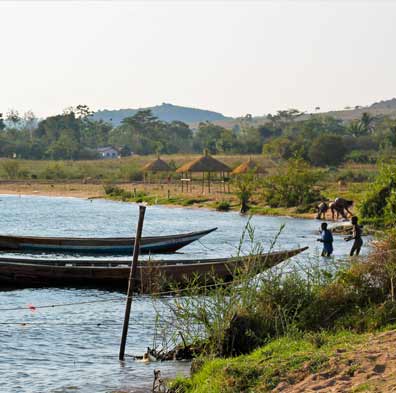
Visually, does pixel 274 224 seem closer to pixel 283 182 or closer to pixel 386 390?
pixel 283 182

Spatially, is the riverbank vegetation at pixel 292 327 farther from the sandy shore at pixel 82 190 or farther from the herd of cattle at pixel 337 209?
the sandy shore at pixel 82 190

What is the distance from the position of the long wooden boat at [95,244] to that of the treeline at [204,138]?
4812 cm

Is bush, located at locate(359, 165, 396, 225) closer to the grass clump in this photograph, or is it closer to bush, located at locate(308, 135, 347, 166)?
the grass clump

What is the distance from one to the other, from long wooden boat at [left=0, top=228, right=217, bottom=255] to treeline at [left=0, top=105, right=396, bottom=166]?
48.1 meters

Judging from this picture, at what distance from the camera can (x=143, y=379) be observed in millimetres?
12719

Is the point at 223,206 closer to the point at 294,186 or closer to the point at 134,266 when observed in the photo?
the point at 294,186

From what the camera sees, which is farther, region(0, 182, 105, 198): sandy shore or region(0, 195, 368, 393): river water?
region(0, 182, 105, 198): sandy shore

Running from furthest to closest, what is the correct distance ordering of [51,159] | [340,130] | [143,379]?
1. [340,130]
2. [51,159]
3. [143,379]

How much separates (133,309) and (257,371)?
9.14m

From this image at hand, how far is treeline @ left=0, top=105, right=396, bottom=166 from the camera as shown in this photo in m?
81.4

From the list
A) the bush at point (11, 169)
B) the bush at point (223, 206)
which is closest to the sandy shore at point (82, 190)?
the bush at point (223, 206)

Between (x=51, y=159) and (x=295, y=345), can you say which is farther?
(x=51, y=159)

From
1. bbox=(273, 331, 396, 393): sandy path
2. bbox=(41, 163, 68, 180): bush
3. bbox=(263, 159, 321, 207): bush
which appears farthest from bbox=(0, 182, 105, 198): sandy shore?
bbox=(273, 331, 396, 393): sandy path

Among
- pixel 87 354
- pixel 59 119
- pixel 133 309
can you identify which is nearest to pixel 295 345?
pixel 87 354
